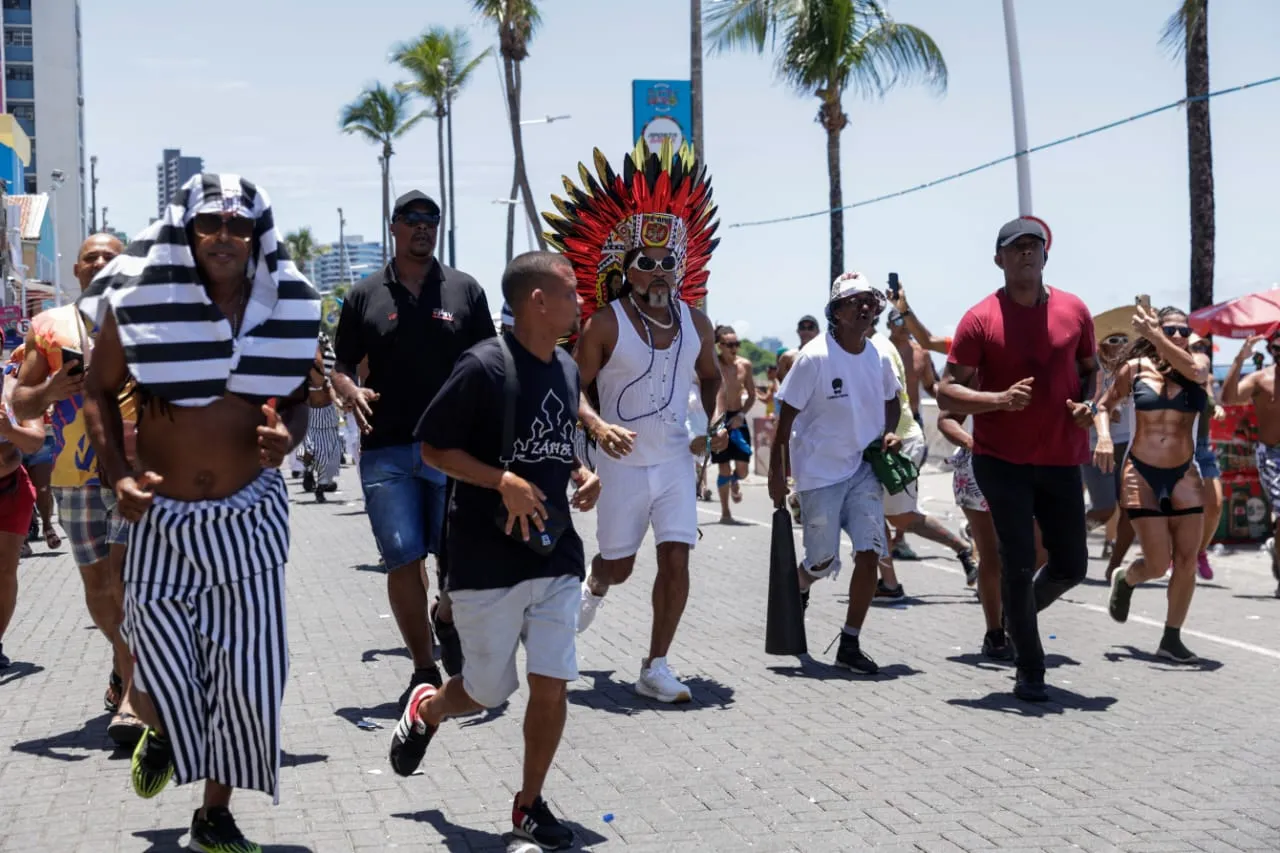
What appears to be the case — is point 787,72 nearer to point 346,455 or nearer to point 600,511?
point 346,455

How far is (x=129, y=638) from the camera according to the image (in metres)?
4.87

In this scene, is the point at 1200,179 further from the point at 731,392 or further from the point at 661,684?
the point at 661,684

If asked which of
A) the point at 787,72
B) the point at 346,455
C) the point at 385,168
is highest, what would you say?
the point at 385,168

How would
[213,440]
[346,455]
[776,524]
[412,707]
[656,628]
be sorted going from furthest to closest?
[346,455] < [776,524] < [656,628] < [412,707] < [213,440]

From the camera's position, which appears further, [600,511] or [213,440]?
[600,511]

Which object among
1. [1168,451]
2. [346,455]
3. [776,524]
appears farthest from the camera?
[346,455]

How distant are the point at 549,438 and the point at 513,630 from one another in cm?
62

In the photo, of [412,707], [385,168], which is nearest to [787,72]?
[412,707]

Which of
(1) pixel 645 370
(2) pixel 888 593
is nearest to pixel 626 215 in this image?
(1) pixel 645 370

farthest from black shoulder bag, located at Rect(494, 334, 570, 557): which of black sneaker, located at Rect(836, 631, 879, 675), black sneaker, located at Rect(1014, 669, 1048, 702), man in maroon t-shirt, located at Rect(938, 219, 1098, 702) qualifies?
black sneaker, located at Rect(836, 631, 879, 675)

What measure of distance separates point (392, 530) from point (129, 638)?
2216 millimetres

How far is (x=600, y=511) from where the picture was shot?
771 centimetres

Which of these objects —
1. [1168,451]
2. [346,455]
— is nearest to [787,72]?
[346,455]

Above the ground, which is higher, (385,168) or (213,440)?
(385,168)
